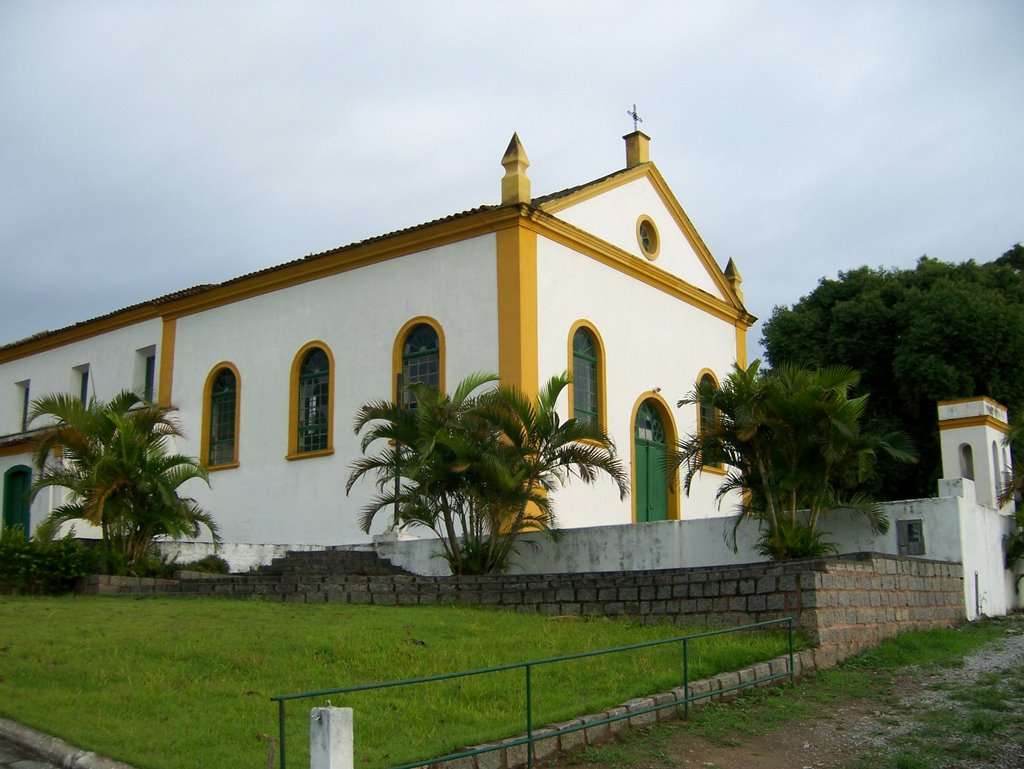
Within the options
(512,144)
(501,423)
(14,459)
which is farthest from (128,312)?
(501,423)

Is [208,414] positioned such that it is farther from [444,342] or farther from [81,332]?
[444,342]

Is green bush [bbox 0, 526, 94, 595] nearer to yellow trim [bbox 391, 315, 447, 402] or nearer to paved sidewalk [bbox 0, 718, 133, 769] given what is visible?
yellow trim [bbox 391, 315, 447, 402]

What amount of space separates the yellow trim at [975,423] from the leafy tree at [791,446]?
259cm

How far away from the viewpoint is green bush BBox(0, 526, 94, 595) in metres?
15.7

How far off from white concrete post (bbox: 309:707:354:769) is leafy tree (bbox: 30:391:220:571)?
1146 cm

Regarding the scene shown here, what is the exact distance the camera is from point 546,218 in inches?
725

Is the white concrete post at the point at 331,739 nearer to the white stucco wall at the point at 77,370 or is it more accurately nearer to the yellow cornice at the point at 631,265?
→ the yellow cornice at the point at 631,265

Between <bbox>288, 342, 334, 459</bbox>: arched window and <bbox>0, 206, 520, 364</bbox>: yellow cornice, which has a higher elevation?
<bbox>0, 206, 520, 364</bbox>: yellow cornice

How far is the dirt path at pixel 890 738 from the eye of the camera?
26.1ft

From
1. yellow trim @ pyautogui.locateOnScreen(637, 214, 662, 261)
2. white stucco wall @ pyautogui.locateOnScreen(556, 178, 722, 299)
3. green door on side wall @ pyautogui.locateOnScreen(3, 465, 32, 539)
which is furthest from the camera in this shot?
green door on side wall @ pyautogui.locateOnScreen(3, 465, 32, 539)

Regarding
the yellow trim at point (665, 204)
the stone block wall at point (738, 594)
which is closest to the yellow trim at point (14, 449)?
the stone block wall at point (738, 594)

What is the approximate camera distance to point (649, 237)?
21781 millimetres

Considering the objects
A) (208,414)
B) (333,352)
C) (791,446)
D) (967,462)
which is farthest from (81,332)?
(967,462)

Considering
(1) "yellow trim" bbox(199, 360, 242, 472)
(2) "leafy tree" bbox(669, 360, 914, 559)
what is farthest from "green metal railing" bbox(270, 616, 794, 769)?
(1) "yellow trim" bbox(199, 360, 242, 472)
